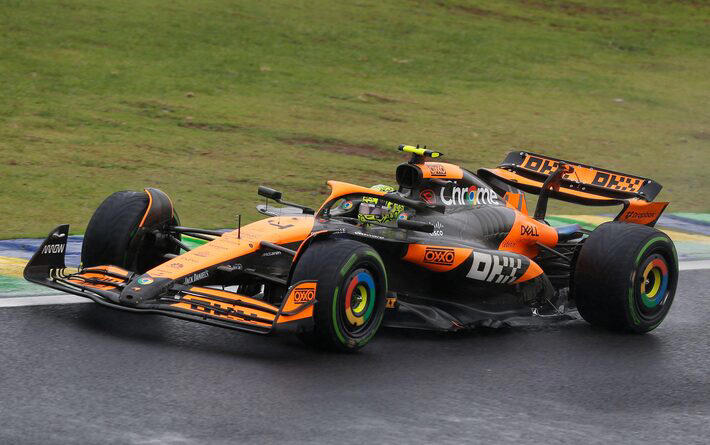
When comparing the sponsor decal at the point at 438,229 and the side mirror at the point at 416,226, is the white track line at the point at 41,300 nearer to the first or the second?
the side mirror at the point at 416,226

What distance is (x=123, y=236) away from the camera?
805cm

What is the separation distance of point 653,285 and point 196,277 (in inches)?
130

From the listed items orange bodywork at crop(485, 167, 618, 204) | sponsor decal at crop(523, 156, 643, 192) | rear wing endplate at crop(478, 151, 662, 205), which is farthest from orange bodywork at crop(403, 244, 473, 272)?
sponsor decal at crop(523, 156, 643, 192)

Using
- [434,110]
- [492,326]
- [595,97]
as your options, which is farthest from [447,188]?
[595,97]

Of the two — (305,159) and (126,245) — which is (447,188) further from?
(305,159)

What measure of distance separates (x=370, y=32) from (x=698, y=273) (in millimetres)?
14430

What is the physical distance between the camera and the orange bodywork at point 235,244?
7461mm

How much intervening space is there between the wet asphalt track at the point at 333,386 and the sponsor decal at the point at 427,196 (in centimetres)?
98

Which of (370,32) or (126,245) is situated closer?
(126,245)

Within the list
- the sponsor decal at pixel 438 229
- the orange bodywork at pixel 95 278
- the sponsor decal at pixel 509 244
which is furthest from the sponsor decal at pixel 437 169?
the orange bodywork at pixel 95 278

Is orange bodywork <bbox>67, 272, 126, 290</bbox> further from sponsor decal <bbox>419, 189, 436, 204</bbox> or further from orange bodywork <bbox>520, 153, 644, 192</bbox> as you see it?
orange bodywork <bbox>520, 153, 644, 192</bbox>

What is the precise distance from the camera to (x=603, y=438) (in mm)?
6184

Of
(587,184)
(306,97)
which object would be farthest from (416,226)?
(306,97)

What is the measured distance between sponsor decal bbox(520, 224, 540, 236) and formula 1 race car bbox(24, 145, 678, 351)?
0.01 metres
